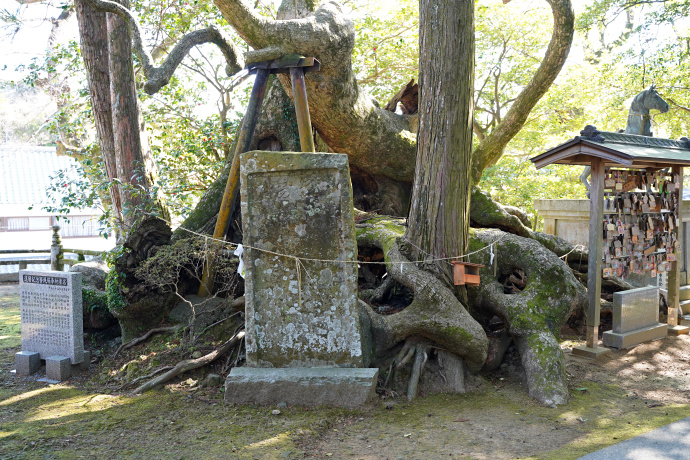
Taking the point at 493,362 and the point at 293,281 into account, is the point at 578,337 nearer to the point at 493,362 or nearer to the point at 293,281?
the point at 493,362

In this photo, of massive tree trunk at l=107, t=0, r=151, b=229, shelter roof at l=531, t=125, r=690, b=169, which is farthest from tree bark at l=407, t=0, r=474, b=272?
massive tree trunk at l=107, t=0, r=151, b=229

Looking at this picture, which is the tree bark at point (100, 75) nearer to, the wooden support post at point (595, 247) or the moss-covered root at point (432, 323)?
the moss-covered root at point (432, 323)

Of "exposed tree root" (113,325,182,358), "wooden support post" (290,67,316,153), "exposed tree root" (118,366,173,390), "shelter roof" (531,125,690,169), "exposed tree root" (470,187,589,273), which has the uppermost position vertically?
"wooden support post" (290,67,316,153)

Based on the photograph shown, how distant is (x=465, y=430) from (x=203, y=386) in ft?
9.08

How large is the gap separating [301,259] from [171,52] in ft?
10.1

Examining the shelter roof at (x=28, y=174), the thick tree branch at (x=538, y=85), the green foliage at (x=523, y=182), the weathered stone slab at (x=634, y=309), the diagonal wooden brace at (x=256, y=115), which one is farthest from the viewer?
the shelter roof at (x=28, y=174)

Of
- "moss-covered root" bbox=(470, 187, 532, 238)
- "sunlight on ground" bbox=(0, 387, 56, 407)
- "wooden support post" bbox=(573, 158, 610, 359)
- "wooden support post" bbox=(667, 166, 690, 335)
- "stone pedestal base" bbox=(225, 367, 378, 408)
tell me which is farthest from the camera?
"moss-covered root" bbox=(470, 187, 532, 238)

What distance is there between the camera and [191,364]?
561cm

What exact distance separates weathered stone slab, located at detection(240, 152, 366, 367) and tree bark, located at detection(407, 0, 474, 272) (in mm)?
1178

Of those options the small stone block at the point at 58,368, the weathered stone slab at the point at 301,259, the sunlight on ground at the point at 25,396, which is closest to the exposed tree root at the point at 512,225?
the weathered stone slab at the point at 301,259

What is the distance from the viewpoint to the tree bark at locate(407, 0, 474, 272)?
18.7ft

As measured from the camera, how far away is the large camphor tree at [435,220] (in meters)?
5.38

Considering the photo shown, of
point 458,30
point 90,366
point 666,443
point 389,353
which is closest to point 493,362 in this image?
point 389,353

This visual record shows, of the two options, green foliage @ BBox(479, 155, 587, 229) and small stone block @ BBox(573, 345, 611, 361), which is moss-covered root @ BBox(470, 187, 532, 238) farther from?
green foliage @ BBox(479, 155, 587, 229)
